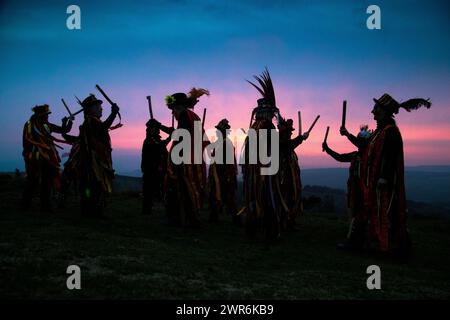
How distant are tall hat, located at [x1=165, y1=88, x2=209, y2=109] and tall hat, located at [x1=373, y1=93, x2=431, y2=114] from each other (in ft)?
12.8

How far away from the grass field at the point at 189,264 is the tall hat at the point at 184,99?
2.70m

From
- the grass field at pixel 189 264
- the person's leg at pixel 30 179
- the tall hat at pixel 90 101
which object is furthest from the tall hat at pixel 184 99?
the person's leg at pixel 30 179

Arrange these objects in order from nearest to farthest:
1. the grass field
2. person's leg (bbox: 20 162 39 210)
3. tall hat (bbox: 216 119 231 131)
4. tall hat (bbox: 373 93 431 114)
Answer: the grass field < tall hat (bbox: 373 93 431 114) < person's leg (bbox: 20 162 39 210) < tall hat (bbox: 216 119 231 131)

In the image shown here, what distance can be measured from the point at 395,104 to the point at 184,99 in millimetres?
4376

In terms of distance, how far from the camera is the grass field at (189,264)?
464 centimetres

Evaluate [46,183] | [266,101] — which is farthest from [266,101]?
[46,183]

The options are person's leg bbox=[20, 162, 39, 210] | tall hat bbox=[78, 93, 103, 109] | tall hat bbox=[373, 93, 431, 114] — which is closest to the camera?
tall hat bbox=[373, 93, 431, 114]

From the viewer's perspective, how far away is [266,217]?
8250mm

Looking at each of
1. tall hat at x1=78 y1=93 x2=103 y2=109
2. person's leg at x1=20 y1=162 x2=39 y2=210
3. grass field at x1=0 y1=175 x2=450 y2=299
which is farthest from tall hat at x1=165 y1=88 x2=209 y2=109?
person's leg at x1=20 y1=162 x2=39 y2=210

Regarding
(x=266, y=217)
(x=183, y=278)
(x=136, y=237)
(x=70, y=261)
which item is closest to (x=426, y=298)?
(x=183, y=278)

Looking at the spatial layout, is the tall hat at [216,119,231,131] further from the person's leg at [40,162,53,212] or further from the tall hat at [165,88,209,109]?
the person's leg at [40,162,53,212]

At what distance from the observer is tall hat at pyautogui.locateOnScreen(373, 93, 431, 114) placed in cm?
755

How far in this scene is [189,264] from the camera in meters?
5.93
